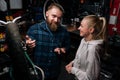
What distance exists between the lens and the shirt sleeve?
1.57 m

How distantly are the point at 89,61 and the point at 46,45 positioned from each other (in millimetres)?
554

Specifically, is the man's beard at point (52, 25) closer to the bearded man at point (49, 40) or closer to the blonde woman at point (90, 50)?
the bearded man at point (49, 40)

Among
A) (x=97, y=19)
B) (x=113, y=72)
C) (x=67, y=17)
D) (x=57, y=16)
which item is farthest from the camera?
(x=67, y=17)

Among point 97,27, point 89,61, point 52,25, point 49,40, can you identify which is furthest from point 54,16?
point 89,61

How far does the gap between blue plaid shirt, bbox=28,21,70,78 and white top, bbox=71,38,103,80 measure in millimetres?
365

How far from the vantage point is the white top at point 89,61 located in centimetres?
158

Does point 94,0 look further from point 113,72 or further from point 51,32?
point 51,32

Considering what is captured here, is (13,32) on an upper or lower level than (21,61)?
upper

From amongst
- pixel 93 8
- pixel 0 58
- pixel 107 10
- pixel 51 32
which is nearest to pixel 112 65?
pixel 107 10

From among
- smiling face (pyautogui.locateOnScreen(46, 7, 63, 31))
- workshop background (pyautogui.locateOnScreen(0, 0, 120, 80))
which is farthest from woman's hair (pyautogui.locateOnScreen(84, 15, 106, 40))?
workshop background (pyautogui.locateOnScreen(0, 0, 120, 80))

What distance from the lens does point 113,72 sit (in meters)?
3.30

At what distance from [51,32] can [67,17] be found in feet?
9.78

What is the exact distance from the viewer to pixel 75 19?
15.3 feet

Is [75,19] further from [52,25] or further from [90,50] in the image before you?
[90,50]
